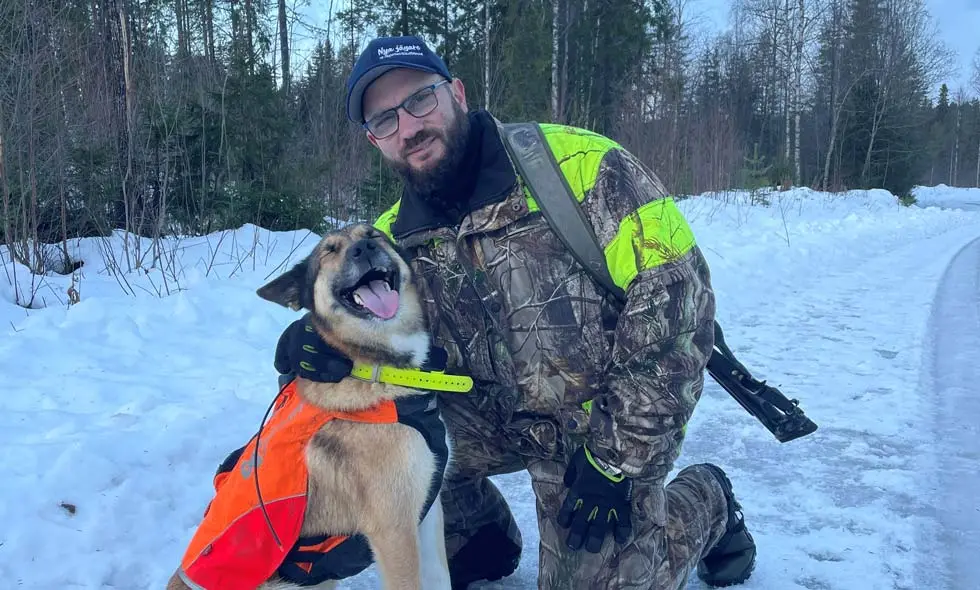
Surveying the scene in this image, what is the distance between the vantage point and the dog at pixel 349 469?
1781 millimetres

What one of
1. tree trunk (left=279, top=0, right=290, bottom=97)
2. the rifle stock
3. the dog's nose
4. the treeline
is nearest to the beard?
the dog's nose

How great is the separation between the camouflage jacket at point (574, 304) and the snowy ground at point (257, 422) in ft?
2.48

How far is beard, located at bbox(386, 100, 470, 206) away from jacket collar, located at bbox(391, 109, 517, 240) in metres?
0.02

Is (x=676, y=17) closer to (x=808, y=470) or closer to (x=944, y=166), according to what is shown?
(x=808, y=470)

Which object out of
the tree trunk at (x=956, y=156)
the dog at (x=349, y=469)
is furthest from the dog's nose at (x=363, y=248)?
the tree trunk at (x=956, y=156)

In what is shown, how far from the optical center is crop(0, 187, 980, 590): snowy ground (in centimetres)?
234

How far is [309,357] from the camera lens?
7.09 ft

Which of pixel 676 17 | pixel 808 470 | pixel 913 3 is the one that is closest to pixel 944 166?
pixel 913 3

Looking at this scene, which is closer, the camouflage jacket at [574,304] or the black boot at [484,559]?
the camouflage jacket at [574,304]

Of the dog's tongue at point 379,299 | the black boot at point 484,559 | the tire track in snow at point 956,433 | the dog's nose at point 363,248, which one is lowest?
the black boot at point 484,559

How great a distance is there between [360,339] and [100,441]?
134 cm

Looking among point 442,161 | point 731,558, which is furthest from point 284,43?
point 731,558

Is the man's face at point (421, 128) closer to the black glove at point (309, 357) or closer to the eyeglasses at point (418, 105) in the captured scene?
the eyeglasses at point (418, 105)

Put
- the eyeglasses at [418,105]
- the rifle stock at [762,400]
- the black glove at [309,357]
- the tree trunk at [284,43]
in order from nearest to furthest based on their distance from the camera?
the black glove at [309,357]
the eyeglasses at [418,105]
the rifle stock at [762,400]
the tree trunk at [284,43]
